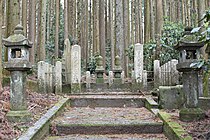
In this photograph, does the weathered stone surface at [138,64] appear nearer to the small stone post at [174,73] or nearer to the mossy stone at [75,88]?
the small stone post at [174,73]

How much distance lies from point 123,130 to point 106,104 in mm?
2550

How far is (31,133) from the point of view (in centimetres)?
371

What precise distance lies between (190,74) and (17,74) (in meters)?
2.93

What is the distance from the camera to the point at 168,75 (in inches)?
298

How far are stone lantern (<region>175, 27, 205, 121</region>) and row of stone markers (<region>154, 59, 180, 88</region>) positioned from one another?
2.55 meters

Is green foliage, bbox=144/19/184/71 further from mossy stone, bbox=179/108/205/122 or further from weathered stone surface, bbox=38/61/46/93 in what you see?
mossy stone, bbox=179/108/205/122

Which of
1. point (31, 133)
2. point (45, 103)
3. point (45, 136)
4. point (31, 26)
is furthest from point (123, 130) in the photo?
point (31, 26)

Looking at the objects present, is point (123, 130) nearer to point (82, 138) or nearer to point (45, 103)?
point (82, 138)

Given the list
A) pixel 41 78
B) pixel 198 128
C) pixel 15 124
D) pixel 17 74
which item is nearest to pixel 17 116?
pixel 15 124

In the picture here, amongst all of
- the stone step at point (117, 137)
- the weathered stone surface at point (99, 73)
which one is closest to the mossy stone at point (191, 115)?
the stone step at point (117, 137)

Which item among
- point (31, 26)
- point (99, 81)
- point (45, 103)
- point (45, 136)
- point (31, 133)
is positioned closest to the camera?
point (31, 133)

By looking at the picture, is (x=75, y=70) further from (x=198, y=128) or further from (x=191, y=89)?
(x=198, y=128)

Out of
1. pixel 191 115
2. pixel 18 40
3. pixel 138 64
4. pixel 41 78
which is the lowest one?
pixel 191 115

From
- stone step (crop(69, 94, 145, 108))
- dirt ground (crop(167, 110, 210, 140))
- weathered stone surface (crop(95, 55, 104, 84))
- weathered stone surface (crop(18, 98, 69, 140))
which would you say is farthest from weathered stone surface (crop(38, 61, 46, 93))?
dirt ground (crop(167, 110, 210, 140))
